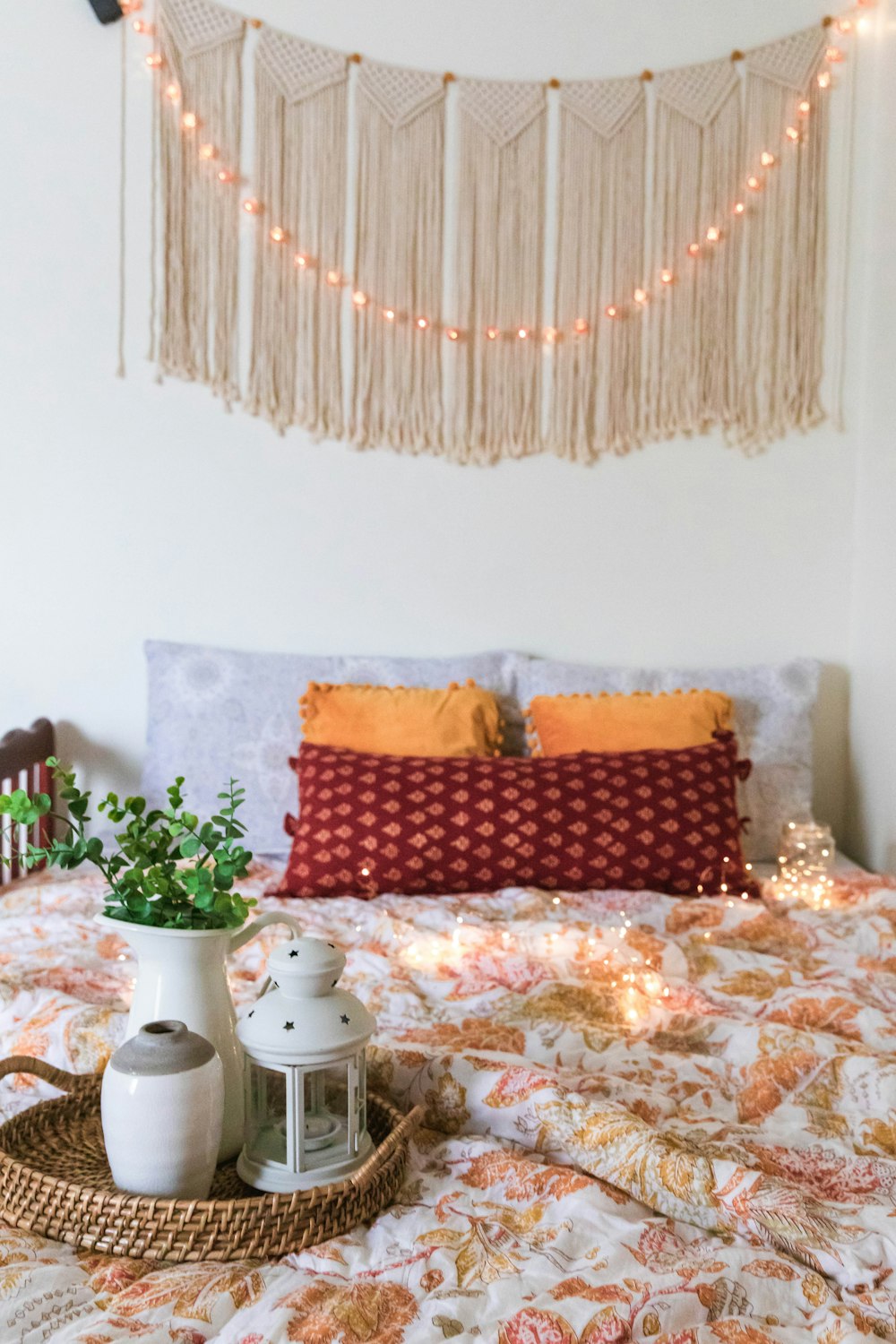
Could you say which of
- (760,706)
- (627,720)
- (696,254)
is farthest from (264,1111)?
(696,254)

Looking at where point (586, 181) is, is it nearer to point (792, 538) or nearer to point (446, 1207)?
point (792, 538)

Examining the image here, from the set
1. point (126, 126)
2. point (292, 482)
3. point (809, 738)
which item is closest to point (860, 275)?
point (809, 738)

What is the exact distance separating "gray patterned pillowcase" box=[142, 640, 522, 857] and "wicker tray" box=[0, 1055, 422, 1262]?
1.33 metres

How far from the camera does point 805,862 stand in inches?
92.6

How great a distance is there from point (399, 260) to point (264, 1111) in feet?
6.62

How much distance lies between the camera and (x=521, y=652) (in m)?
2.66

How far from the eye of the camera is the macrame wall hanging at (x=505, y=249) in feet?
8.45

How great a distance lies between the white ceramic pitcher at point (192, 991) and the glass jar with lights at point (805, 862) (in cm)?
134

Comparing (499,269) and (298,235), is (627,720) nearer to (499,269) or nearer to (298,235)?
(499,269)

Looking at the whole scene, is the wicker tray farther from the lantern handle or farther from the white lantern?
the lantern handle

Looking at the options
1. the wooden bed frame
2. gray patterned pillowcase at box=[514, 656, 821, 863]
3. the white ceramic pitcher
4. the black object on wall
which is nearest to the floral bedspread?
the white ceramic pitcher

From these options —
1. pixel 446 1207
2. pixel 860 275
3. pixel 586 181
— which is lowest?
pixel 446 1207

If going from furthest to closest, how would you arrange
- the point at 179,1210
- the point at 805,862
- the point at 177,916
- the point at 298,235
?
the point at 298,235, the point at 805,862, the point at 177,916, the point at 179,1210

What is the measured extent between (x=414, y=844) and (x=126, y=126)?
5.37 feet
